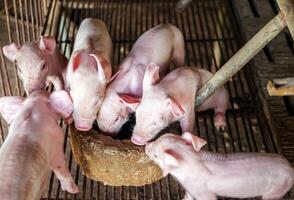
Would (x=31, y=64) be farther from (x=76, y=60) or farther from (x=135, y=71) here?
(x=135, y=71)

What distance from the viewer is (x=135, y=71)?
5.44 feet

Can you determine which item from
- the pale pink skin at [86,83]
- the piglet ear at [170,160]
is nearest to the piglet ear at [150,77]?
the pale pink skin at [86,83]

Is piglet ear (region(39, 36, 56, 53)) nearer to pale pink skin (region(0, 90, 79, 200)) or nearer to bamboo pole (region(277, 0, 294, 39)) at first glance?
pale pink skin (region(0, 90, 79, 200))

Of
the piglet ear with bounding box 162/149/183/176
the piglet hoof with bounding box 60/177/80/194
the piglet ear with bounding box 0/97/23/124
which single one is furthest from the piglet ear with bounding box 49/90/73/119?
the piglet ear with bounding box 162/149/183/176

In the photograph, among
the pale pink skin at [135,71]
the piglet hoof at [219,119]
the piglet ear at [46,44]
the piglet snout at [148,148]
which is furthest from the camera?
the piglet hoof at [219,119]

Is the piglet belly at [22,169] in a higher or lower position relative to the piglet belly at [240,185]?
higher

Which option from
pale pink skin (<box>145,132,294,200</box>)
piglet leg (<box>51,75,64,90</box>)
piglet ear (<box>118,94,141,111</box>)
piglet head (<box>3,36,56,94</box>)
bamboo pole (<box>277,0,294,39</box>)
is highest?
bamboo pole (<box>277,0,294,39</box>)

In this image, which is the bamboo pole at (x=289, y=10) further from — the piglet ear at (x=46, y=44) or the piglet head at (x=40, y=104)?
the piglet ear at (x=46, y=44)

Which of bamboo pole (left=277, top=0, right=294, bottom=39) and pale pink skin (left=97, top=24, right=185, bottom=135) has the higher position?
bamboo pole (left=277, top=0, right=294, bottom=39)

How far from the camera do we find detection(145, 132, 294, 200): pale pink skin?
144cm

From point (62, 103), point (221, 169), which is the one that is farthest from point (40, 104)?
point (221, 169)

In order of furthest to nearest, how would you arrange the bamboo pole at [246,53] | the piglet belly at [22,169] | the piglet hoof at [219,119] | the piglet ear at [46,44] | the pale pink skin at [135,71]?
the piglet hoof at [219,119] → the piglet ear at [46,44] → the pale pink skin at [135,71] → the bamboo pole at [246,53] → the piglet belly at [22,169]

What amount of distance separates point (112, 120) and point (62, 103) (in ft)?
0.58

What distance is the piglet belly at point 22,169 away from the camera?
1.26m
